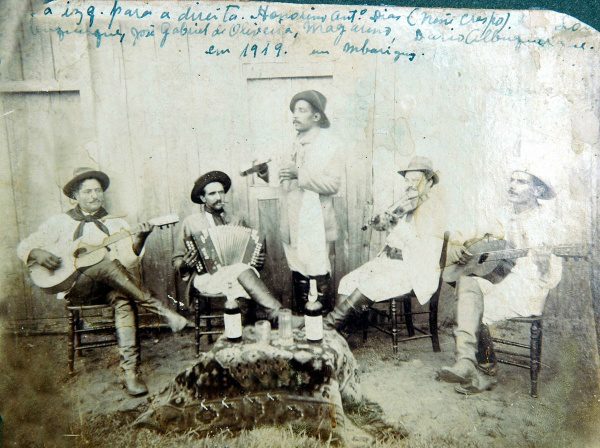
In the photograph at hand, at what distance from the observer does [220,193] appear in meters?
2.26

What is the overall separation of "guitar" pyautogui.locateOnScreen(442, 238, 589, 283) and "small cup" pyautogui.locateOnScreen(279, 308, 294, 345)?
37.1 inches

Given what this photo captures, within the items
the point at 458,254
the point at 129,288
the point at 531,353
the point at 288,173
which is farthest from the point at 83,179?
the point at 531,353

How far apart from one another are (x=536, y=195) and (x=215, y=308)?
6.07 ft

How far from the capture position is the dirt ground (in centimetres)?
218

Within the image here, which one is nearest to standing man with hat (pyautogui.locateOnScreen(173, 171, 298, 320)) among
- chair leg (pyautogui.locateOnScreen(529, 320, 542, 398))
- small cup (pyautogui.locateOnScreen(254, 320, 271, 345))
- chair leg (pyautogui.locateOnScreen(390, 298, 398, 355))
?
small cup (pyautogui.locateOnScreen(254, 320, 271, 345))

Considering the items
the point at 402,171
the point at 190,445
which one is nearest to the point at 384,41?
the point at 402,171

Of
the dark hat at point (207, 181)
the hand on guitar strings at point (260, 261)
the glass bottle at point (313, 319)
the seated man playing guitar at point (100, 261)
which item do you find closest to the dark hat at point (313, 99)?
the dark hat at point (207, 181)

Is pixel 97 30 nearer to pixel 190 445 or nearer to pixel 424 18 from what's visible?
pixel 424 18

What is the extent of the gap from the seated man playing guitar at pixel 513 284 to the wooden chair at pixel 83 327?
1825 millimetres

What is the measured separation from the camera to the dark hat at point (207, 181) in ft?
7.34

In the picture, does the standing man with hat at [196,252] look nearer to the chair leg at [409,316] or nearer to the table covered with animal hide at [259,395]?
the table covered with animal hide at [259,395]

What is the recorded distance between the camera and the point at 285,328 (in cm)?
224

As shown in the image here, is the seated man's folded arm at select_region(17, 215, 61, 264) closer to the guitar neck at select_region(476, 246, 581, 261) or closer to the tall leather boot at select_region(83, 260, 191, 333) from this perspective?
the tall leather boot at select_region(83, 260, 191, 333)

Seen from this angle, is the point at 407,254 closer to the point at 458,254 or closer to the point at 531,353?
the point at 458,254
